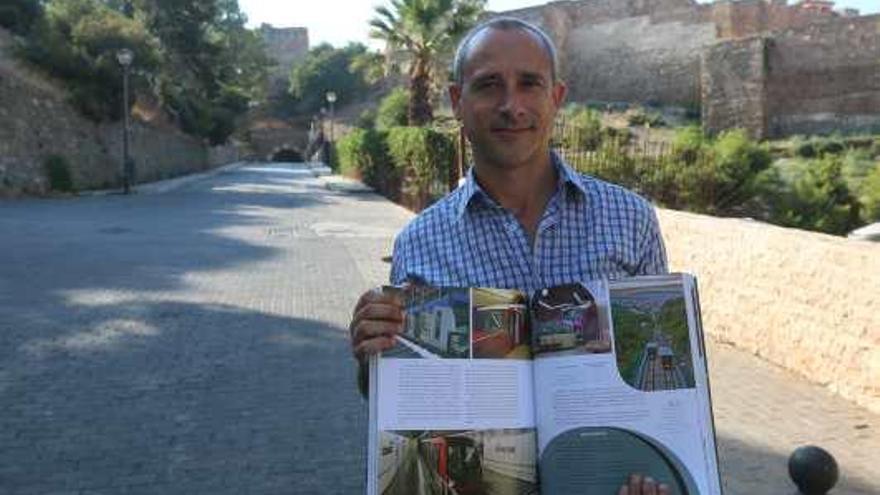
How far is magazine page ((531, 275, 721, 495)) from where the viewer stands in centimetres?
171

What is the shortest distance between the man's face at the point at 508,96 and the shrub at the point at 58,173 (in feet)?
91.0

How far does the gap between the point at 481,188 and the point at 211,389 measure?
4790 millimetres

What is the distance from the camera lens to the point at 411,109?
2912 cm

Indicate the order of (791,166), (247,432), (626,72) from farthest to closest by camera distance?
(626,72), (791,166), (247,432)

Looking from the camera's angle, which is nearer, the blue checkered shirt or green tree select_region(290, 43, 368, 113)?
the blue checkered shirt

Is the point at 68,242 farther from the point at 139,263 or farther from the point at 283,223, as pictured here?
the point at 283,223

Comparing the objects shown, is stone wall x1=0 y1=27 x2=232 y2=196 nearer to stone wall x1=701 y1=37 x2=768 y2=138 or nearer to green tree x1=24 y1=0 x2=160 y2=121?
green tree x1=24 y1=0 x2=160 y2=121

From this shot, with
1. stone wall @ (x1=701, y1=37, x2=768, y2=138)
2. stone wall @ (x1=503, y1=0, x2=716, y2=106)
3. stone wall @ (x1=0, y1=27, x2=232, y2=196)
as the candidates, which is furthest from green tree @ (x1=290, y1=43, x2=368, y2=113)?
stone wall @ (x1=701, y1=37, x2=768, y2=138)

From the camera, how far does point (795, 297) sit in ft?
21.6

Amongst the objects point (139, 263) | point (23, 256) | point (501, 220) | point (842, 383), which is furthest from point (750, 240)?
point (23, 256)

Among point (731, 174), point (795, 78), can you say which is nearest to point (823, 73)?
point (795, 78)

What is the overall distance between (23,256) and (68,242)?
1836mm

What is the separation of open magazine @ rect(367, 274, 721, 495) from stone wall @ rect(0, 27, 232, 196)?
83.1 ft

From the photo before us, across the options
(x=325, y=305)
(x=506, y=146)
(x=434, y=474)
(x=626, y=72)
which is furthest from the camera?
(x=626, y=72)
